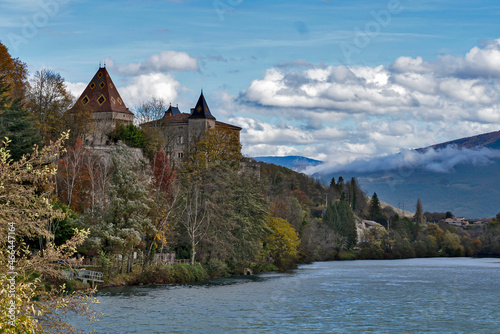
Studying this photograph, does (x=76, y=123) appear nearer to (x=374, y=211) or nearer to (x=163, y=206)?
(x=163, y=206)

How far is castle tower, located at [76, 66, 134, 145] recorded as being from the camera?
93.5 meters

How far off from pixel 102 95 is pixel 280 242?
44.3 meters

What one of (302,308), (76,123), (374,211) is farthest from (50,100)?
(374,211)

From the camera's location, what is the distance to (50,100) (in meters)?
75.9

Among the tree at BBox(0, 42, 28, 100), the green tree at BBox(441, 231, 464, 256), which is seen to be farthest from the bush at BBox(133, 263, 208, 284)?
the green tree at BBox(441, 231, 464, 256)

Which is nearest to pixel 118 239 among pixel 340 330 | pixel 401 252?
pixel 340 330

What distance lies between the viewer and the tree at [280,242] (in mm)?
71500

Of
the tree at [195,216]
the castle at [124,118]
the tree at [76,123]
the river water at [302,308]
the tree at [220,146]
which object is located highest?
the castle at [124,118]

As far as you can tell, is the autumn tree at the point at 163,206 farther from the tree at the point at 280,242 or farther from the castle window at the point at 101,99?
the castle window at the point at 101,99

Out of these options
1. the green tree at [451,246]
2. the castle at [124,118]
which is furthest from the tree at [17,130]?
the green tree at [451,246]

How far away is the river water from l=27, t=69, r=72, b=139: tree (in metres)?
35.2

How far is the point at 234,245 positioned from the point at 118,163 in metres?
18.4

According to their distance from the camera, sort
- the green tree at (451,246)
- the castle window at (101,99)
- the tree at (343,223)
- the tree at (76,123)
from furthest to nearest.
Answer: the green tree at (451,246), the tree at (343,223), the castle window at (101,99), the tree at (76,123)

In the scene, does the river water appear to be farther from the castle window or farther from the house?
the castle window
